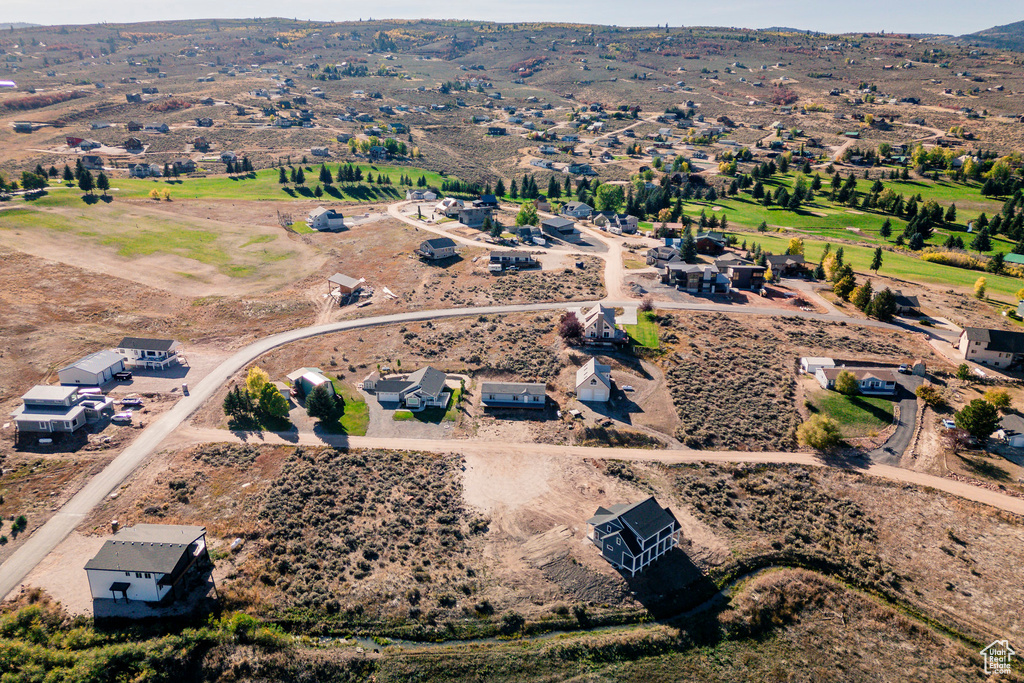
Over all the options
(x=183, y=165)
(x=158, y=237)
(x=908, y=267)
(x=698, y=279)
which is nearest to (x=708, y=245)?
(x=698, y=279)

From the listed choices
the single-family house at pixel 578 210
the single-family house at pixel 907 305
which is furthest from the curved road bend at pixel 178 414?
the single-family house at pixel 578 210

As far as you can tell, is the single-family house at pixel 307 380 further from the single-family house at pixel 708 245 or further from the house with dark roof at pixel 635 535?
the single-family house at pixel 708 245

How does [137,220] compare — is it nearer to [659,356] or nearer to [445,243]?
[445,243]

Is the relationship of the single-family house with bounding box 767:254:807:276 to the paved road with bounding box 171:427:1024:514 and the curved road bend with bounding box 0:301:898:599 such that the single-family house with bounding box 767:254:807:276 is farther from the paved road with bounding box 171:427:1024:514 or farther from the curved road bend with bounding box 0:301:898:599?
the paved road with bounding box 171:427:1024:514

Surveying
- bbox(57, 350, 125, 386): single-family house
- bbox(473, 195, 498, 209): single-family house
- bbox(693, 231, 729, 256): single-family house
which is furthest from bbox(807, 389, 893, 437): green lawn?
bbox(473, 195, 498, 209): single-family house

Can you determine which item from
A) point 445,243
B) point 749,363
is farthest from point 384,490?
point 445,243
